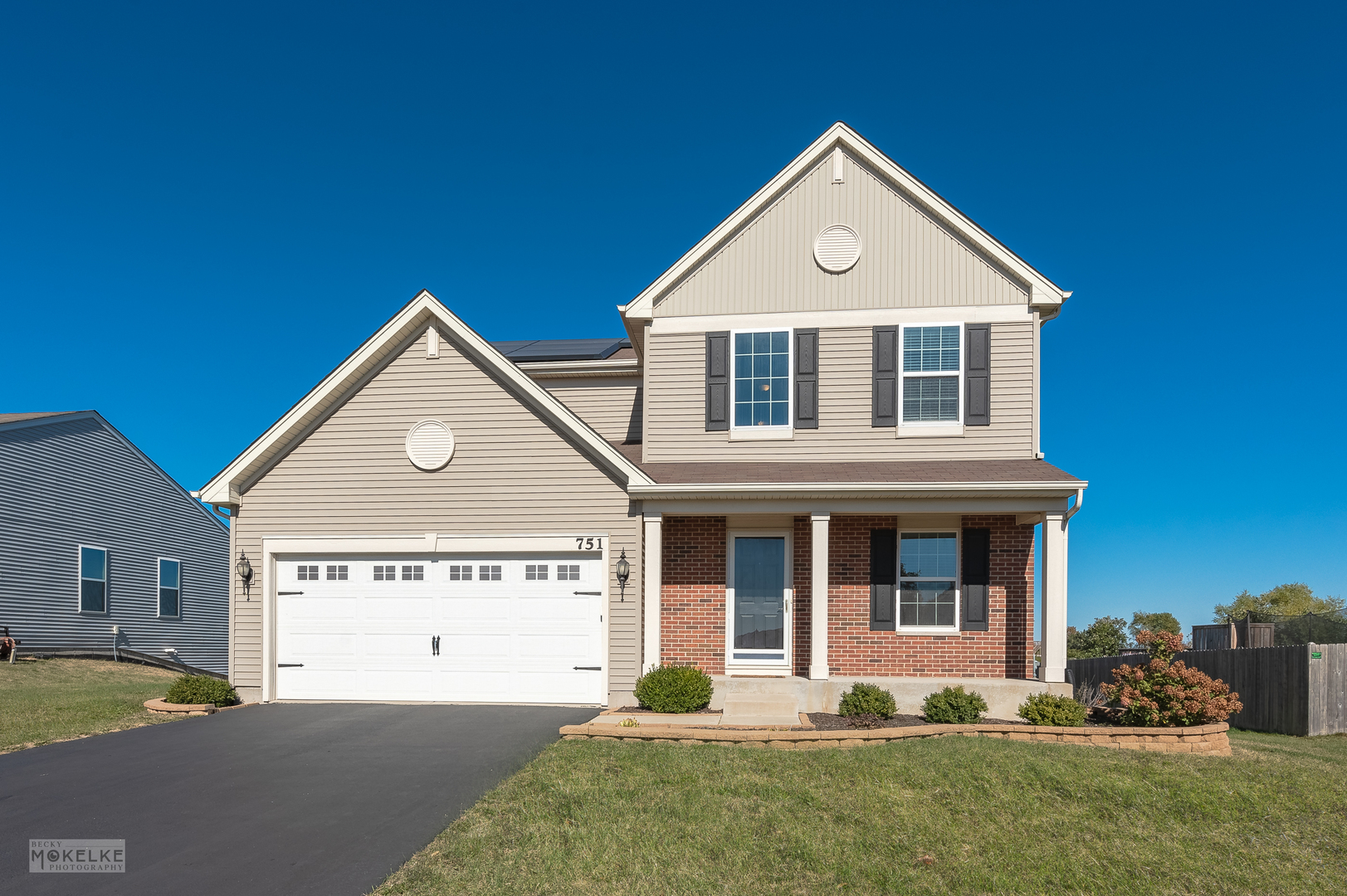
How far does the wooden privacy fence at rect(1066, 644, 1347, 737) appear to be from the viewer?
1448cm

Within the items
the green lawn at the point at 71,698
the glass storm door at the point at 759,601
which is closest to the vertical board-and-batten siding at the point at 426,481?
the green lawn at the point at 71,698

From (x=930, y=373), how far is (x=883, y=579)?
350cm

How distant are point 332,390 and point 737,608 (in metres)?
7.47

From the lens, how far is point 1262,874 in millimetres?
6430

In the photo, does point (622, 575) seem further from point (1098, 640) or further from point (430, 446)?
point (1098, 640)

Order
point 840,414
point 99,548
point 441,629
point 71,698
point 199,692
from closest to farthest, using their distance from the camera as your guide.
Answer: point 199,692
point 441,629
point 840,414
point 71,698
point 99,548

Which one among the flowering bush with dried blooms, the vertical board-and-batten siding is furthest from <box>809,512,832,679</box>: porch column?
the flowering bush with dried blooms

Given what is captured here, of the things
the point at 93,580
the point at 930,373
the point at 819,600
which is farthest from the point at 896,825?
the point at 93,580

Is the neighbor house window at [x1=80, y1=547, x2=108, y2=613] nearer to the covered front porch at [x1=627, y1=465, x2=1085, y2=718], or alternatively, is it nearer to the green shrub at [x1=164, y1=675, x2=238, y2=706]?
the green shrub at [x1=164, y1=675, x2=238, y2=706]

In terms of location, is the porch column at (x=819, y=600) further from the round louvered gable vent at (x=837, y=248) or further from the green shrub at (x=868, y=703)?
the round louvered gable vent at (x=837, y=248)

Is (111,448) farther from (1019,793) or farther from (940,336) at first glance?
(1019,793)

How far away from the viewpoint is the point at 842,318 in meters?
14.0

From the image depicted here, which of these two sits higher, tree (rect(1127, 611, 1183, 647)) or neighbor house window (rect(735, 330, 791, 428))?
neighbor house window (rect(735, 330, 791, 428))

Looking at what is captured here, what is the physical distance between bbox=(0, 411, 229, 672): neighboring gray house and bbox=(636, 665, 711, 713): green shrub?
60.1 feet
